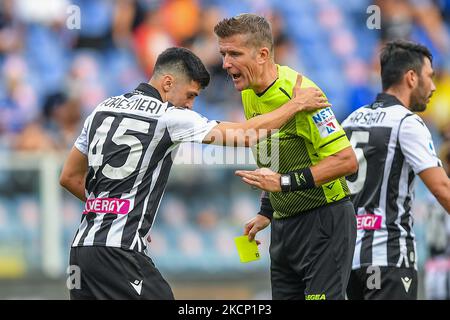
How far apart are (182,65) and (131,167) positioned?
79 cm

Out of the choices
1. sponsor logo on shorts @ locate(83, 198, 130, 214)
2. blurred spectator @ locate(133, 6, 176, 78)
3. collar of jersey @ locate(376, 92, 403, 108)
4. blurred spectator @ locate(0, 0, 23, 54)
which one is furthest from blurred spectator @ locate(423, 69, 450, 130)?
sponsor logo on shorts @ locate(83, 198, 130, 214)

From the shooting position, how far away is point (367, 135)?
6477 mm

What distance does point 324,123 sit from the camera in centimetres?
555

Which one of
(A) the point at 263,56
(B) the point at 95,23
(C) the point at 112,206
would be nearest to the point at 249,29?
(A) the point at 263,56

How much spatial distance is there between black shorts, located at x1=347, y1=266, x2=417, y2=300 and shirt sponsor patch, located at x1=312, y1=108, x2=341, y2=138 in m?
1.38

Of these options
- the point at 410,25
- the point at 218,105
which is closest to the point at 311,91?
the point at 218,105

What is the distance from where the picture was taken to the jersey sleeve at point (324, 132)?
5.54 meters

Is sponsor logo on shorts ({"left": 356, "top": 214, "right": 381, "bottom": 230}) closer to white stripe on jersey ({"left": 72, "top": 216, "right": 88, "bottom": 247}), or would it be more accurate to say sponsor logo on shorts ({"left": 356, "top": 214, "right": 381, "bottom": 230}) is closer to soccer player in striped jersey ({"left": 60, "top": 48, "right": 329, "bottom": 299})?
soccer player in striped jersey ({"left": 60, "top": 48, "right": 329, "bottom": 299})

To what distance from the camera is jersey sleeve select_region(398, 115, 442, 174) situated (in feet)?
20.1

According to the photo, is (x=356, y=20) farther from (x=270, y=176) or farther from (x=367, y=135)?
(x=270, y=176)

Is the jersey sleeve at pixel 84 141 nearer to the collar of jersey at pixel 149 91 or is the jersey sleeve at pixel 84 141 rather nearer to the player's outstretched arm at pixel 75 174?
the player's outstretched arm at pixel 75 174

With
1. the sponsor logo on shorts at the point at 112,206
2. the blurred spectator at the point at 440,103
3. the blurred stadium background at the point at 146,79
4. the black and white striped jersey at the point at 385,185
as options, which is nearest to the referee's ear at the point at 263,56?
the black and white striped jersey at the point at 385,185

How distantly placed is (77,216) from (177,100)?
5.40 metres

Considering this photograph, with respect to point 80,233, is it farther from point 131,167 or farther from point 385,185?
point 385,185
